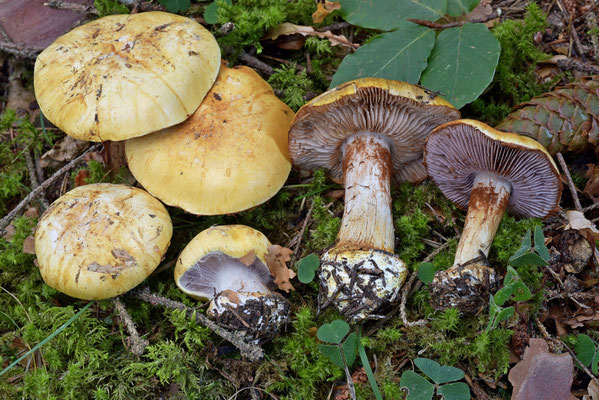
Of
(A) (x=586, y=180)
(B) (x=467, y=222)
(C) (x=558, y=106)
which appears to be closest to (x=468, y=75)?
(C) (x=558, y=106)

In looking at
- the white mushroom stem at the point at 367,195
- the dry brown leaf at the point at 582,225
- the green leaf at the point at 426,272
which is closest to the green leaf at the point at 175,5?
the white mushroom stem at the point at 367,195

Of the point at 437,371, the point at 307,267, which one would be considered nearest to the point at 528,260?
the point at 437,371

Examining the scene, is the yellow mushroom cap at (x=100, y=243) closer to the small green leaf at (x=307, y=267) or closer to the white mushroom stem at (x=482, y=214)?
the small green leaf at (x=307, y=267)

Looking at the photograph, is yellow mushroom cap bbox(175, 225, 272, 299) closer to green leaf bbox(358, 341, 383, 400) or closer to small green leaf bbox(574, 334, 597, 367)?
green leaf bbox(358, 341, 383, 400)

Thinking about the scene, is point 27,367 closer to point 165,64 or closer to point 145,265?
point 145,265

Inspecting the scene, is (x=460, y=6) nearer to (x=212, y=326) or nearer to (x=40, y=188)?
(x=212, y=326)

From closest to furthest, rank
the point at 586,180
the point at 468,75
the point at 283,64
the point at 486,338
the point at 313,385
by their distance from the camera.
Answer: the point at 486,338, the point at 313,385, the point at 468,75, the point at 586,180, the point at 283,64
